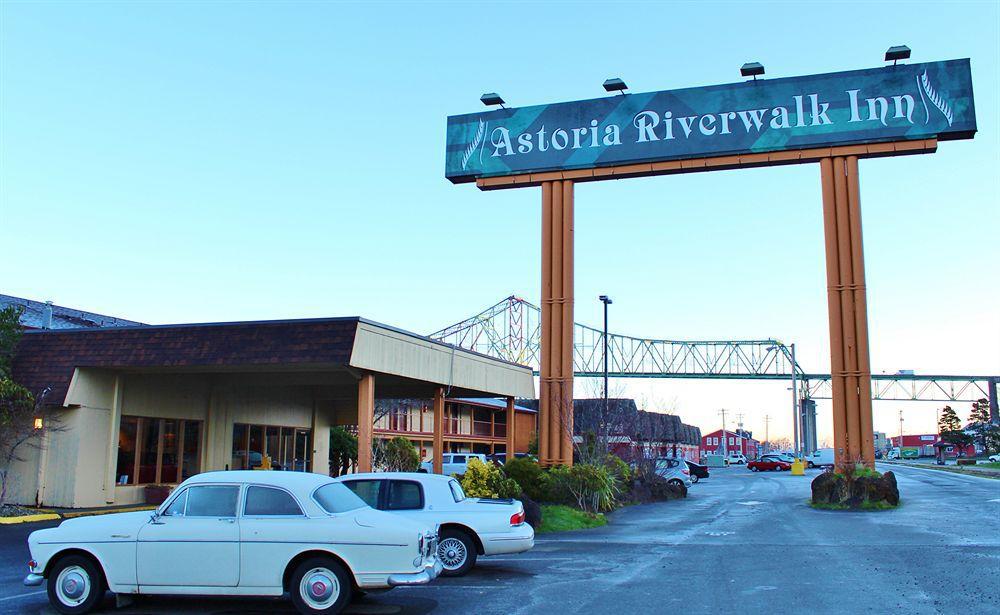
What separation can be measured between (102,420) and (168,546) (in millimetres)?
14855

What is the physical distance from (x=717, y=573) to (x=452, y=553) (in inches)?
151

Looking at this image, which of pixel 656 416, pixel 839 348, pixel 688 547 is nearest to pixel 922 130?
pixel 839 348

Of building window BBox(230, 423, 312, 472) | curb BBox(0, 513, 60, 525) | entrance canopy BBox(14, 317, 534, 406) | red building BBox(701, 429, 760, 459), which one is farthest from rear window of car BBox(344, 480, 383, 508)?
red building BBox(701, 429, 760, 459)

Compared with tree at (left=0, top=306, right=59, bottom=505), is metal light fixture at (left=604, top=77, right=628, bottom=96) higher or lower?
higher

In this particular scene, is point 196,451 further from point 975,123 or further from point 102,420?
point 975,123

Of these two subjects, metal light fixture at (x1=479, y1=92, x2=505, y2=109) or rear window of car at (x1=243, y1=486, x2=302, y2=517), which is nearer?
rear window of car at (x1=243, y1=486, x2=302, y2=517)

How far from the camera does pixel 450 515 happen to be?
13172 mm

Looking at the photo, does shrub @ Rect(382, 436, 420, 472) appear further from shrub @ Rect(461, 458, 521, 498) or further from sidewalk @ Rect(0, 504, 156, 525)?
shrub @ Rect(461, 458, 521, 498)

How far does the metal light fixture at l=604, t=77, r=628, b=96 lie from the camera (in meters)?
27.3

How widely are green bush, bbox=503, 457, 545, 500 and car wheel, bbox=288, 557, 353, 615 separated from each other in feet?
45.8

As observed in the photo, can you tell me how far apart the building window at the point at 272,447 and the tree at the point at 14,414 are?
23.0 ft

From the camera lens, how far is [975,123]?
24.6 meters

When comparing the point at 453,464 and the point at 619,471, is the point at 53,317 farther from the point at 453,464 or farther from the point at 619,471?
the point at 619,471

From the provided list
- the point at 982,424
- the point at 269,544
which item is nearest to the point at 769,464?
the point at 982,424
